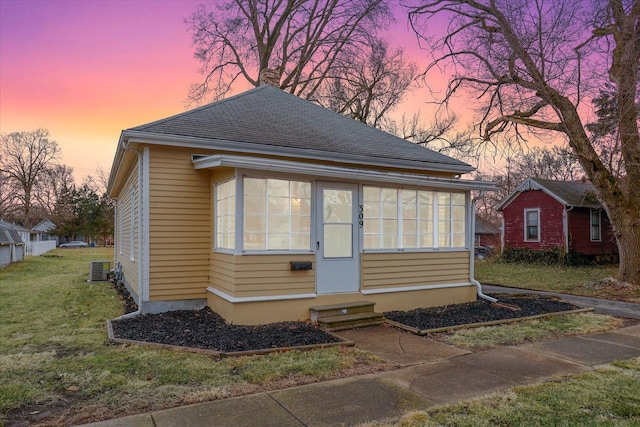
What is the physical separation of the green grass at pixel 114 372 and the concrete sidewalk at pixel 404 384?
0.27 meters

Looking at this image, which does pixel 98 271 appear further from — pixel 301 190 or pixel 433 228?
pixel 433 228

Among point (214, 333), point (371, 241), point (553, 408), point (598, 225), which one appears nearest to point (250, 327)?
point (214, 333)

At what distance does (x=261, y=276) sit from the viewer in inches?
272

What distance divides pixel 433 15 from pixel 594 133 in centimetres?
680

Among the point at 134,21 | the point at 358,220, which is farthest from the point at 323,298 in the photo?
the point at 134,21

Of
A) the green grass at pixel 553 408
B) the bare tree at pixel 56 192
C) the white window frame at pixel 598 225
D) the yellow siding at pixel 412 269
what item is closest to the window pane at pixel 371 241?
the yellow siding at pixel 412 269

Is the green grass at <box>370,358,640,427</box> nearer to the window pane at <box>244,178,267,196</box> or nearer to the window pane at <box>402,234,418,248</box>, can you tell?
the window pane at <box>402,234,418,248</box>

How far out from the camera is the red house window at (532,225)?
69.9 feet

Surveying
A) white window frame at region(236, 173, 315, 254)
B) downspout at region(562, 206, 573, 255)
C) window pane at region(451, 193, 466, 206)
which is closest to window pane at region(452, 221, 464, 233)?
window pane at region(451, 193, 466, 206)

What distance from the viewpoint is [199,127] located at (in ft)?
26.1

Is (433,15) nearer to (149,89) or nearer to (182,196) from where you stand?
(149,89)

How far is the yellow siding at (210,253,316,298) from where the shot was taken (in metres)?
6.73

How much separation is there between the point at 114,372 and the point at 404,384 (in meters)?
3.16

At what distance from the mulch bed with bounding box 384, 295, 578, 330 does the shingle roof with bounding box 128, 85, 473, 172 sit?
10.8ft
